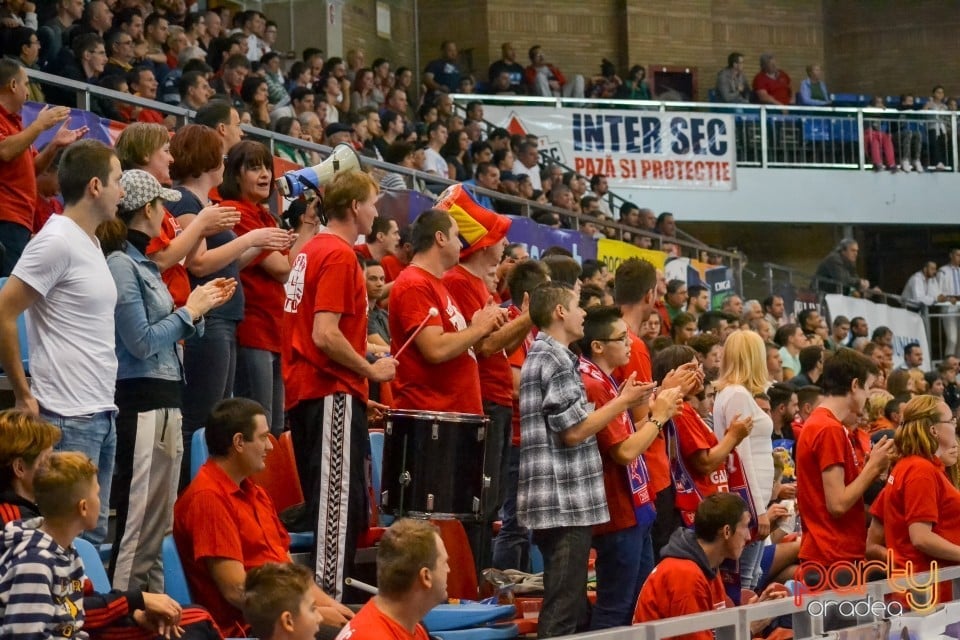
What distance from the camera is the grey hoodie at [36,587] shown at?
11.8 ft

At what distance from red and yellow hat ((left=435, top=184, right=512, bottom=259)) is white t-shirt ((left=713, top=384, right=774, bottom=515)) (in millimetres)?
1508

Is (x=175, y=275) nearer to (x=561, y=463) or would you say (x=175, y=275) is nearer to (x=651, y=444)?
(x=561, y=463)

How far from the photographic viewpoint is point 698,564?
17.2ft

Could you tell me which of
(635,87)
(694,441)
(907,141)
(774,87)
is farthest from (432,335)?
(774,87)

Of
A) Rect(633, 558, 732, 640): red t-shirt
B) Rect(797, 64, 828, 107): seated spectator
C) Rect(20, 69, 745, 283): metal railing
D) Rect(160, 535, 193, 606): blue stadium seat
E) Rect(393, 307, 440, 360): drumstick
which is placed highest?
Rect(797, 64, 828, 107): seated spectator

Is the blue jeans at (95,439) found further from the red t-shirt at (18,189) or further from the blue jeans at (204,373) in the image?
the red t-shirt at (18,189)

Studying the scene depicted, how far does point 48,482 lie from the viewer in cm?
383

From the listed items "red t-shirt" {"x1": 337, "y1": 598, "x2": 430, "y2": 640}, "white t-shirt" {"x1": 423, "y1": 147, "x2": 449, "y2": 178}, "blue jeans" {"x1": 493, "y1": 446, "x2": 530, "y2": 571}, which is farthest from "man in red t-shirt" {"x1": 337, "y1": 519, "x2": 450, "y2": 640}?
"white t-shirt" {"x1": 423, "y1": 147, "x2": 449, "y2": 178}

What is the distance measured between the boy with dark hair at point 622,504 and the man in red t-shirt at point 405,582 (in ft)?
5.21

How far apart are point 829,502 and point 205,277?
2743mm

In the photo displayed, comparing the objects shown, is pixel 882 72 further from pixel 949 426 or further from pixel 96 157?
pixel 96 157

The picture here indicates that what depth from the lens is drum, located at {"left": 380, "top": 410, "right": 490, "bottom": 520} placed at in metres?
5.52

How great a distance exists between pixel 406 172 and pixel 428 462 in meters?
6.49

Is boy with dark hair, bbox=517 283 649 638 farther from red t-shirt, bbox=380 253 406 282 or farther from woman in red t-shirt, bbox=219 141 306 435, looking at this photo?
red t-shirt, bbox=380 253 406 282
